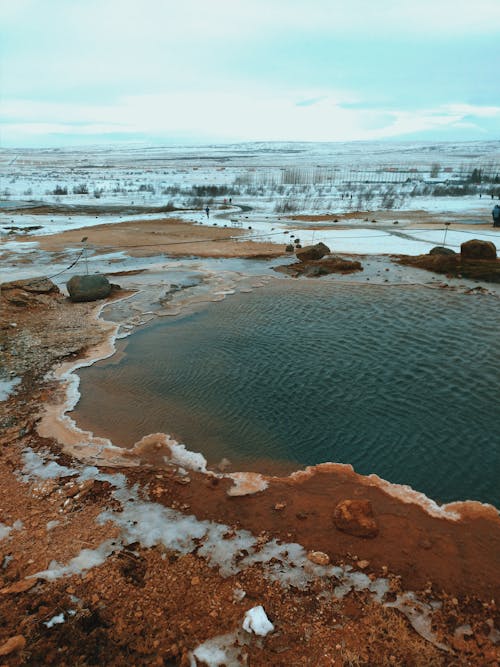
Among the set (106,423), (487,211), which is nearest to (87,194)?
(487,211)

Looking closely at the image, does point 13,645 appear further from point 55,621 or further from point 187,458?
point 187,458

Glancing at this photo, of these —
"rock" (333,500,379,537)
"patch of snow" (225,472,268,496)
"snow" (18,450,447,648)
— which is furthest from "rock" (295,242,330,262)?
"snow" (18,450,447,648)

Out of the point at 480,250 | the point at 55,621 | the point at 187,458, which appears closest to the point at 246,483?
the point at 187,458

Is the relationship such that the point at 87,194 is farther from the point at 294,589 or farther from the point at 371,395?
the point at 294,589

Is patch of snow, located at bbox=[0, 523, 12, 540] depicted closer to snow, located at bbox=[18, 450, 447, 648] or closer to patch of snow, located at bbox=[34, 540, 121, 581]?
snow, located at bbox=[18, 450, 447, 648]

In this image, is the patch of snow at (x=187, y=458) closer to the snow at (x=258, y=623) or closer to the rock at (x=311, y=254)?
the snow at (x=258, y=623)
